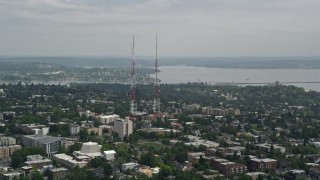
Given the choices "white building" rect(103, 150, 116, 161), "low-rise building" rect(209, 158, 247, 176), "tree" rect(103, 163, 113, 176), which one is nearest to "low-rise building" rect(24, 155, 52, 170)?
"white building" rect(103, 150, 116, 161)

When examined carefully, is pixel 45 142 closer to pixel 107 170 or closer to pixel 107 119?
pixel 107 170

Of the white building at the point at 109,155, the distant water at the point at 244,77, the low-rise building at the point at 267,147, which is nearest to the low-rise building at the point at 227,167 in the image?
the low-rise building at the point at 267,147

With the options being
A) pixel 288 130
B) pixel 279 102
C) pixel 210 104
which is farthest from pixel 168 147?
pixel 279 102

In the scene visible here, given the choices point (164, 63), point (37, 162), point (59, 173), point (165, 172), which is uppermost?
point (164, 63)

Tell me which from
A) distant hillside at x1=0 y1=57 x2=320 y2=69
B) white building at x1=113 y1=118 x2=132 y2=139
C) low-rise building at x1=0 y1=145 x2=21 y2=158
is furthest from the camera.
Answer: distant hillside at x1=0 y1=57 x2=320 y2=69

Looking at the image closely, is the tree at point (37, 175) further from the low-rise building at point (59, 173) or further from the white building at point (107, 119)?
the white building at point (107, 119)

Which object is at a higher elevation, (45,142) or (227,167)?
(45,142)

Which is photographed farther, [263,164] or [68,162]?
[68,162]

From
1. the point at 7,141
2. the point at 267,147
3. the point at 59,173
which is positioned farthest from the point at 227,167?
the point at 7,141

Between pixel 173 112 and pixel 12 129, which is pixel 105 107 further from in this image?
pixel 12 129

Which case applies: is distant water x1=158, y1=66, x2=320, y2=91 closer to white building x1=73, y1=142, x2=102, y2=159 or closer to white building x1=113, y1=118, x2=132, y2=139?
white building x1=113, y1=118, x2=132, y2=139

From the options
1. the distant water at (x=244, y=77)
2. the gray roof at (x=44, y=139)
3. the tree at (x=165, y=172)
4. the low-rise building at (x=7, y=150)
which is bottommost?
the low-rise building at (x=7, y=150)
